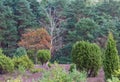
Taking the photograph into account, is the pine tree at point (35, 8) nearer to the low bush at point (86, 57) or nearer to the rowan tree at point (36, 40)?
the rowan tree at point (36, 40)

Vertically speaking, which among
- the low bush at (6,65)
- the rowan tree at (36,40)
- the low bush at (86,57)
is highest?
the low bush at (86,57)

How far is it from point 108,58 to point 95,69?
1.22 meters

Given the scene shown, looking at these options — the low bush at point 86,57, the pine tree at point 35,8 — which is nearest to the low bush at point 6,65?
the low bush at point 86,57

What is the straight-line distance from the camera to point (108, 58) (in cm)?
801

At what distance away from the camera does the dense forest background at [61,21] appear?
19.1 metres

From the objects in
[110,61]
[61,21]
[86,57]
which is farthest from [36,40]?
[110,61]

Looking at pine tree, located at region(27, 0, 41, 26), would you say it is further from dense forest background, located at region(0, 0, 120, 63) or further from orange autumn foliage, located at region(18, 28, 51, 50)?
orange autumn foliage, located at region(18, 28, 51, 50)

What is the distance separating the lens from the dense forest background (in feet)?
62.7

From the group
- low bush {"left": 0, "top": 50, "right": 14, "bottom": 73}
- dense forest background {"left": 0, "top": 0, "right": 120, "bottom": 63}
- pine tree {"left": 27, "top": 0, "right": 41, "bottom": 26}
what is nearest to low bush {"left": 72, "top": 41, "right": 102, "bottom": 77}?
low bush {"left": 0, "top": 50, "right": 14, "bottom": 73}

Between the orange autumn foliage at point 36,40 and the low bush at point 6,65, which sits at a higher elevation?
the low bush at point 6,65

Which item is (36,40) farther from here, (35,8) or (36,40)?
(35,8)

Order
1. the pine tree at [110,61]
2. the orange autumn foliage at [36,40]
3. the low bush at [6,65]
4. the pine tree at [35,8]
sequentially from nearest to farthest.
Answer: the pine tree at [110,61]
the low bush at [6,65]
the orange autumn foliage at [36,40]
the pine tree at [35,8]

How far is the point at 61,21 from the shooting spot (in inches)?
837

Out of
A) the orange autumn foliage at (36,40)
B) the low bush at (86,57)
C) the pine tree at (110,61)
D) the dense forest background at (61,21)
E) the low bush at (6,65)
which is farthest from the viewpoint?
the dense forest background at (61,21)
